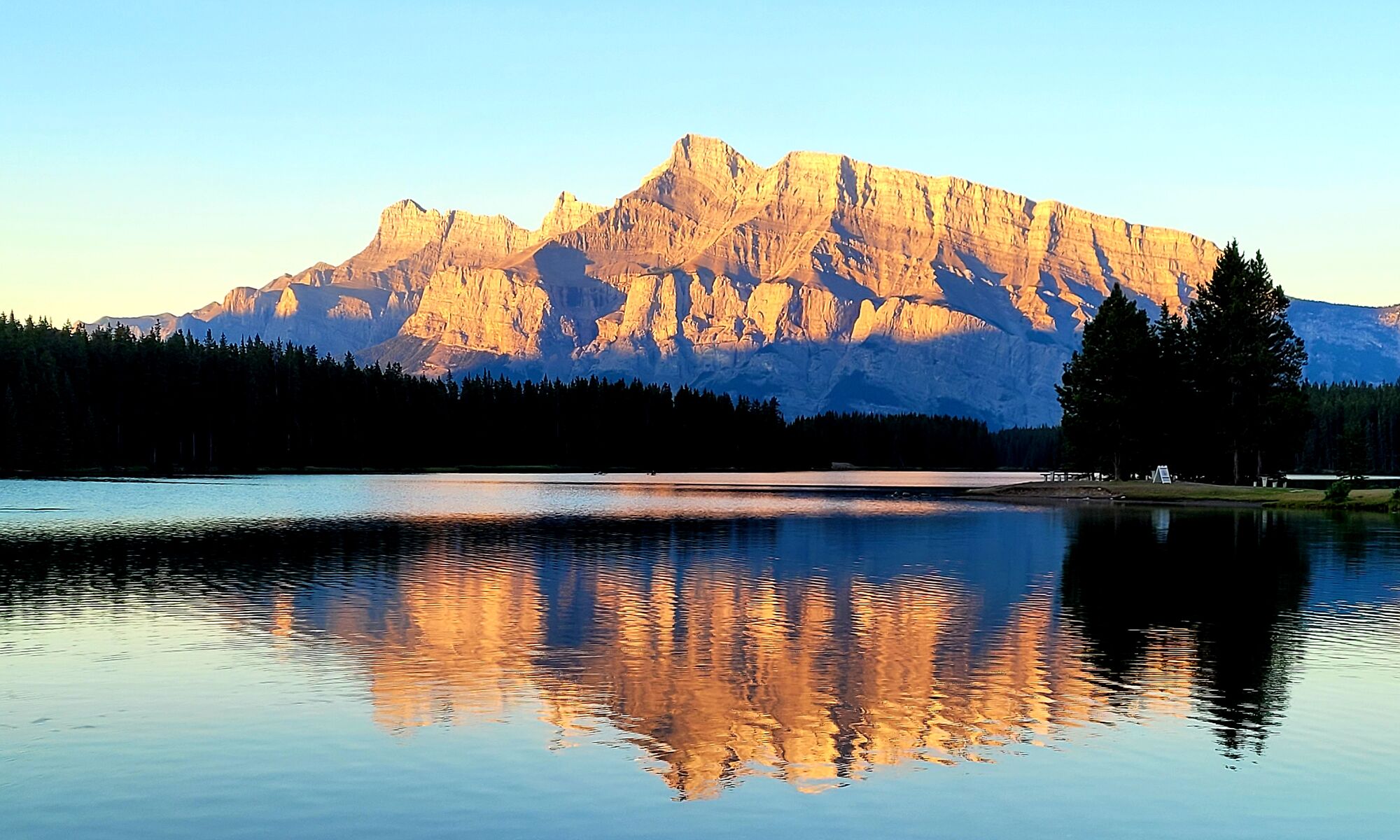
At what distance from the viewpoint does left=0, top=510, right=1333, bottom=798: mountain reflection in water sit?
90.1 feet

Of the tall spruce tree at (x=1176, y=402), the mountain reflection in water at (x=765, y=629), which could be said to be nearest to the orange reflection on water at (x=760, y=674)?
the mountain reflection in water at (x=765, y=629)

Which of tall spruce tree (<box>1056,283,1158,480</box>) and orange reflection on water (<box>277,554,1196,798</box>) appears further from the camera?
tall spruce tree (<box>1056,283,1158,480</box>)

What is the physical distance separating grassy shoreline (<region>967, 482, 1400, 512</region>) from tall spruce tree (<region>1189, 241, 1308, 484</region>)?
6613mm

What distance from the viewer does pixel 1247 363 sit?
13462 centimetres

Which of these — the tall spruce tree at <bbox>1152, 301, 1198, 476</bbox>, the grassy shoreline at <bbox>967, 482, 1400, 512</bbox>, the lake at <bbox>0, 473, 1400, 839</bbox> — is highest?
the tall spruce tree at <bbox>1152, 301, 1198, 476</bbox>

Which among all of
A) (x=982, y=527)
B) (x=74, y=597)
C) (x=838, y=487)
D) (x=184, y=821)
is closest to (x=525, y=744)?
(x=184, y=821)

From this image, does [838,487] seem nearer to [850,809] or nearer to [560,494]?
[560,494]

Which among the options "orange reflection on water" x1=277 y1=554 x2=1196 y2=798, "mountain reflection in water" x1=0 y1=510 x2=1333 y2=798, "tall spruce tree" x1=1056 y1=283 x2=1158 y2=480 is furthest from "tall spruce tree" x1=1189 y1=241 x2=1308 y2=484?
"orange reflection on water" x1=277 y1=554 x2=1196 y2=798

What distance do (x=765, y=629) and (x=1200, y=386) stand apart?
114022 millimetres

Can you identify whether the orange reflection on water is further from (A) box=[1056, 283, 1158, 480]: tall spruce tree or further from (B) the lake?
(A) box=[1056, 283, 1158, 480]: tall spruce tree

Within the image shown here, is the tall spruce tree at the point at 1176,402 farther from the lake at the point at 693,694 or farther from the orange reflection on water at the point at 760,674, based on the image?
the orange reflection on water at the point at 760,674

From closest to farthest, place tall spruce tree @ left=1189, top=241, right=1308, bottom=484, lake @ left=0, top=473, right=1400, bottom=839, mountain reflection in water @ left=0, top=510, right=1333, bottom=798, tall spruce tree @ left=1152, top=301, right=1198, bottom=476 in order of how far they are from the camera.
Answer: lake @ left=0, top=473, right=1400, bottom=839, mountain reflection in water @ left=0, top=510, right=1333, bottom=798, tall spruce tree @ left=1189, top=241, right=1308, bottom=484, tall spruce tree @ left=1152, top=301, right=1198, bottom=476

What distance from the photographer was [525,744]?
25.5 m

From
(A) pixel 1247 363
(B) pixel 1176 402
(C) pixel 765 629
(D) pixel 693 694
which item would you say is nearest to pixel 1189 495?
(A) pixel 1247 363
